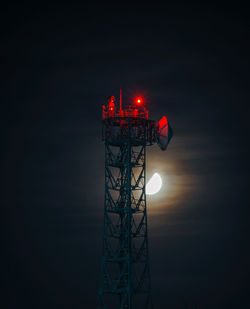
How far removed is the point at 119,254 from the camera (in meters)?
99.0

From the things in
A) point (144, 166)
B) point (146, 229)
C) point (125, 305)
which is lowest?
point (125, 305)

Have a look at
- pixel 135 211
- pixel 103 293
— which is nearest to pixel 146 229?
pixel 135 211

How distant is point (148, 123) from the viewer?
330 feet

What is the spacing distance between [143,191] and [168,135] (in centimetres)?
691

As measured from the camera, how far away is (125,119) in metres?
99.7

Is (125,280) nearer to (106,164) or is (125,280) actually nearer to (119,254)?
(119,254)

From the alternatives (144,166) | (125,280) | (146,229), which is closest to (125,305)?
(125,280)

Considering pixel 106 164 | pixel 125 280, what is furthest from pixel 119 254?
pixel 106 164

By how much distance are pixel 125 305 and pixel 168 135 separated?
1960 cm

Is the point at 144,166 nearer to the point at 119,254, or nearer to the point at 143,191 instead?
the point at 143,191

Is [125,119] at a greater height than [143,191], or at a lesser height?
greater

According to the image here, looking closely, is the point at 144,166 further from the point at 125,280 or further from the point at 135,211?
the point at 125,280

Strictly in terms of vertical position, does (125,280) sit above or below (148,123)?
below

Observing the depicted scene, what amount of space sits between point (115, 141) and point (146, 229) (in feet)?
34.5
